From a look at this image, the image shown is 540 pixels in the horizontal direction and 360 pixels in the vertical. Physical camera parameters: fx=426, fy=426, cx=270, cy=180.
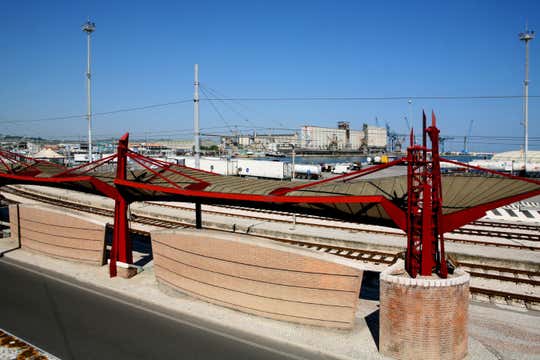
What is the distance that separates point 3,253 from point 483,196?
72.2 ft

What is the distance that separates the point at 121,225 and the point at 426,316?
42.0ft

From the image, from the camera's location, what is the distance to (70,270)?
18.6 metres

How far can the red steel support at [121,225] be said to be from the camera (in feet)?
57.5

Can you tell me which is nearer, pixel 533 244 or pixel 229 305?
pixel 229 305

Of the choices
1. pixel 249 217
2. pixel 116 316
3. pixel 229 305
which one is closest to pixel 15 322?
pixel 116 316

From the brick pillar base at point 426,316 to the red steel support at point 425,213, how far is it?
1.78 feet

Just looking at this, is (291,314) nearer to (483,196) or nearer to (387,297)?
(387,297)

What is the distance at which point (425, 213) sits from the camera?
11.0m

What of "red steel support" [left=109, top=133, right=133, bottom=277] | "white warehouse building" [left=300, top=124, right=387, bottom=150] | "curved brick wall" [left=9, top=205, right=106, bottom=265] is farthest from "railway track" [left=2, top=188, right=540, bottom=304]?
"white warehouse building" [left=300, top=124, right=387, bottom=150]

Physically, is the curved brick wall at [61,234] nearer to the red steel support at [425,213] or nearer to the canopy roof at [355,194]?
the canopy roof at [355,194]

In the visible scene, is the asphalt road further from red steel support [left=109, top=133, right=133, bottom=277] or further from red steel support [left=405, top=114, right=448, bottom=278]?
red steel support [left=405, top=114, right=448, bottom=278]

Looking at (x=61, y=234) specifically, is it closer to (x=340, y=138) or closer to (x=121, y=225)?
(x=121, y=225)

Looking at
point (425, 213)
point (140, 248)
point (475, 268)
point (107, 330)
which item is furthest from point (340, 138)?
point (107, 330)

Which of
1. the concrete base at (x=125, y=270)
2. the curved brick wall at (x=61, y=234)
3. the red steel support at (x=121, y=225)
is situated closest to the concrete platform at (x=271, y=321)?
the concrete base at (x=125, y=270)
